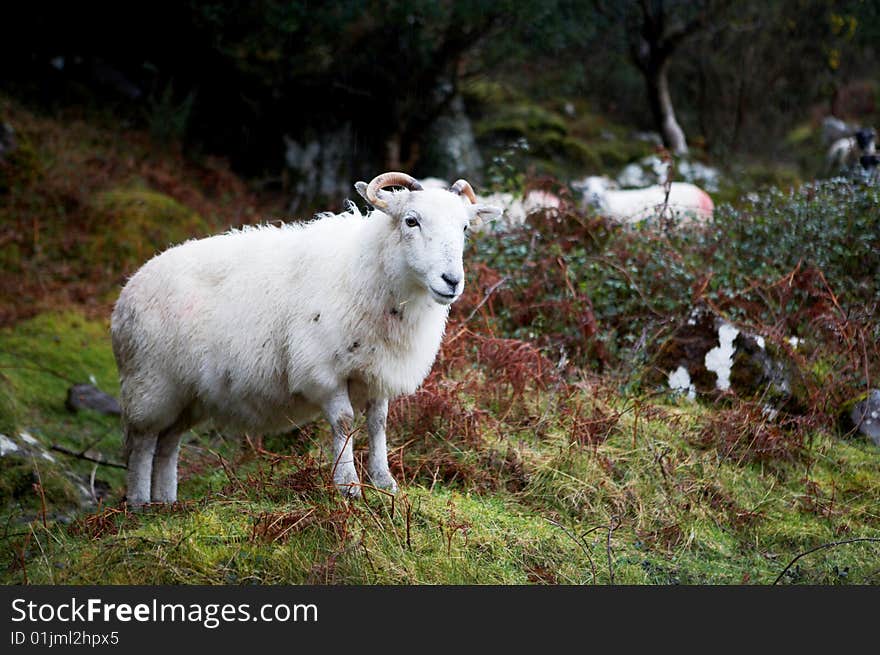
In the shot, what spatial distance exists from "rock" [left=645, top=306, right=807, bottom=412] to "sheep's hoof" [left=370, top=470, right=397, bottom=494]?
314 centimetres

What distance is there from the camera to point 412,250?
5.11m

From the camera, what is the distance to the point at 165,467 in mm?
6449

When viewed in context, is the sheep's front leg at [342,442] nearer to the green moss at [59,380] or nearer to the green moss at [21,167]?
the green moss at [59,380]

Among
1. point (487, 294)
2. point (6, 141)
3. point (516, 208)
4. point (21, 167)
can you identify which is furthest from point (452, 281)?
point (6, 141)

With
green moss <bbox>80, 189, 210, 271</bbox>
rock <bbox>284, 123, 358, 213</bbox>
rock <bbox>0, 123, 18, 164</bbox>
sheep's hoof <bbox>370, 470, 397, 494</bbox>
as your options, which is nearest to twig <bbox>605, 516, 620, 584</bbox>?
sheep's hoof <bbox>370, 470, 397, 494</bbox>

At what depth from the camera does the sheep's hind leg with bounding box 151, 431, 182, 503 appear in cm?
641

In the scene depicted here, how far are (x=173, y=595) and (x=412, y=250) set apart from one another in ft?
7.22

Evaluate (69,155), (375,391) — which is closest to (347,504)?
Answer: (375,391)

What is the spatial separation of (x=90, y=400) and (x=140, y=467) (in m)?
3.17

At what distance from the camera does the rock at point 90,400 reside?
29.4 ft

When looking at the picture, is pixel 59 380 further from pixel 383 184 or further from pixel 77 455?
pixel 383 184

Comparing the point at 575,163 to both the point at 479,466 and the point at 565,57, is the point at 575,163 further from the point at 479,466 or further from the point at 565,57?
the point at 479,466

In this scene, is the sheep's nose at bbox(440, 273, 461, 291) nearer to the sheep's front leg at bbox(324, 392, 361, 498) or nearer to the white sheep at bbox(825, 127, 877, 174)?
the sheep's front leg at bbox(324, 392, 361, 498)

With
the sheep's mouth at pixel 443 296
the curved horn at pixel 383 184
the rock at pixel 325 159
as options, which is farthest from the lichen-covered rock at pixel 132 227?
the sheep's mouth at pixel 443 296
